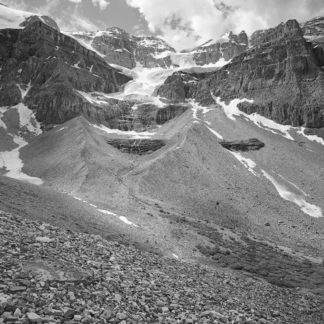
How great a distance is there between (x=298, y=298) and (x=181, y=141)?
93.1 metres

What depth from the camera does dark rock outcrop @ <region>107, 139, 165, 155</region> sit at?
122000mm

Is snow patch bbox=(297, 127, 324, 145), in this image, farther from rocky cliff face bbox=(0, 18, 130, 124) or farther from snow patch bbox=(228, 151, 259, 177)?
rocky cliff face bbox=(0, 18, 130, 124)

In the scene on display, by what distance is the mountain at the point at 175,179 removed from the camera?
1817 centimetres

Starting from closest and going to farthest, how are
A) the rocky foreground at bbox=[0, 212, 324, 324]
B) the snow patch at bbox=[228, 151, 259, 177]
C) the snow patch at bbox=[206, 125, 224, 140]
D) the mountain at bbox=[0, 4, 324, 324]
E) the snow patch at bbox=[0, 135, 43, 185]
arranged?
the rocky foreground at bbox=[0, 212, 324, 324] → the mountain at bbox=[0, 4, 324, 324] → the snow patch at bbox=[0, 135, 43, 185] → the snow patch at bbox=[228, 151, 259, 177] → the snow patch at bbox=[206, 125, 224, 140]

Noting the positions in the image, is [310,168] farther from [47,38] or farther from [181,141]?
[47,38]

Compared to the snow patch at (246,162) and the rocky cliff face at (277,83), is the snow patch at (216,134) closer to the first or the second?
the snow patch at (246,162)

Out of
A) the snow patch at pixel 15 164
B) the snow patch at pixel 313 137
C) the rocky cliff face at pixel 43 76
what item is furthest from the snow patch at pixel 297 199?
the rocky cliff face at pixel 43 76

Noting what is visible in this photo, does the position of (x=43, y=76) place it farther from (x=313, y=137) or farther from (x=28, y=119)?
(x=313, y=137)

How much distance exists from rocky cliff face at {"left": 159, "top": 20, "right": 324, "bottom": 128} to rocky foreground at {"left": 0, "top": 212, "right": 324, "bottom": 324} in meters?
137

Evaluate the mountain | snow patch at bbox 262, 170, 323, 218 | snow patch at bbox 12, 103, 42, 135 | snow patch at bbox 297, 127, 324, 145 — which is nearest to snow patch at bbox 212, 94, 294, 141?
the mountain

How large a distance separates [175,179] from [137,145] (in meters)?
34.1

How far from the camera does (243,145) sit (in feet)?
398

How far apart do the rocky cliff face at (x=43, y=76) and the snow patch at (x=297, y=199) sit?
258 ft

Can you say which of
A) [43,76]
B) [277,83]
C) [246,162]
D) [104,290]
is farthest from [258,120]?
[104,290]
